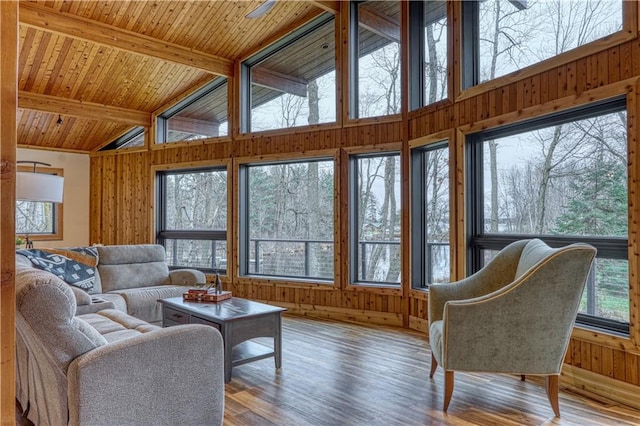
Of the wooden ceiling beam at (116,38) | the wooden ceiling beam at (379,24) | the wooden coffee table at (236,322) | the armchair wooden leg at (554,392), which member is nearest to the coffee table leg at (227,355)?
the wooden coffee table at (236,322)

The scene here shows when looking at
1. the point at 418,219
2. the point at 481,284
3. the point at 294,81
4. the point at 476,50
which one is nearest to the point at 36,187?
the point at 294,81

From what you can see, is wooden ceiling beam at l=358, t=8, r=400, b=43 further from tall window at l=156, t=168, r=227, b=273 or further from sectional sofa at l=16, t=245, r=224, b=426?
sectional sofa at l=16, t=245, r=224, b=426

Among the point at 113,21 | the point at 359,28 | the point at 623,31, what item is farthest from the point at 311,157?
the point at 623,31

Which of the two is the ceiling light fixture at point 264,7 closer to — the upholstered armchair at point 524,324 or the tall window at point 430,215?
the tall window at point 430,215

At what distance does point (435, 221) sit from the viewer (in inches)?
183

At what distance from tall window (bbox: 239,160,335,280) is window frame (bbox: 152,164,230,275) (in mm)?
364

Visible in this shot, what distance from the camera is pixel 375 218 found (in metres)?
5.29

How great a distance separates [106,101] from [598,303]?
7200 millimetres

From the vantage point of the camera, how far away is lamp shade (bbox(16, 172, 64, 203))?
3.83 metres

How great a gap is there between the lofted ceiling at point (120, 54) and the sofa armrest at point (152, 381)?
170 inches

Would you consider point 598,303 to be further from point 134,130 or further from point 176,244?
point 134,130

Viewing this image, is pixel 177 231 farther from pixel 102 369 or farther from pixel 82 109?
pixel 102 369

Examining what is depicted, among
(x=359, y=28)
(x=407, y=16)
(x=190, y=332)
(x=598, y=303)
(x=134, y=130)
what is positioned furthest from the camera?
(x=134, y=130)

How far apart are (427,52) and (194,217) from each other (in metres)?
4.33
